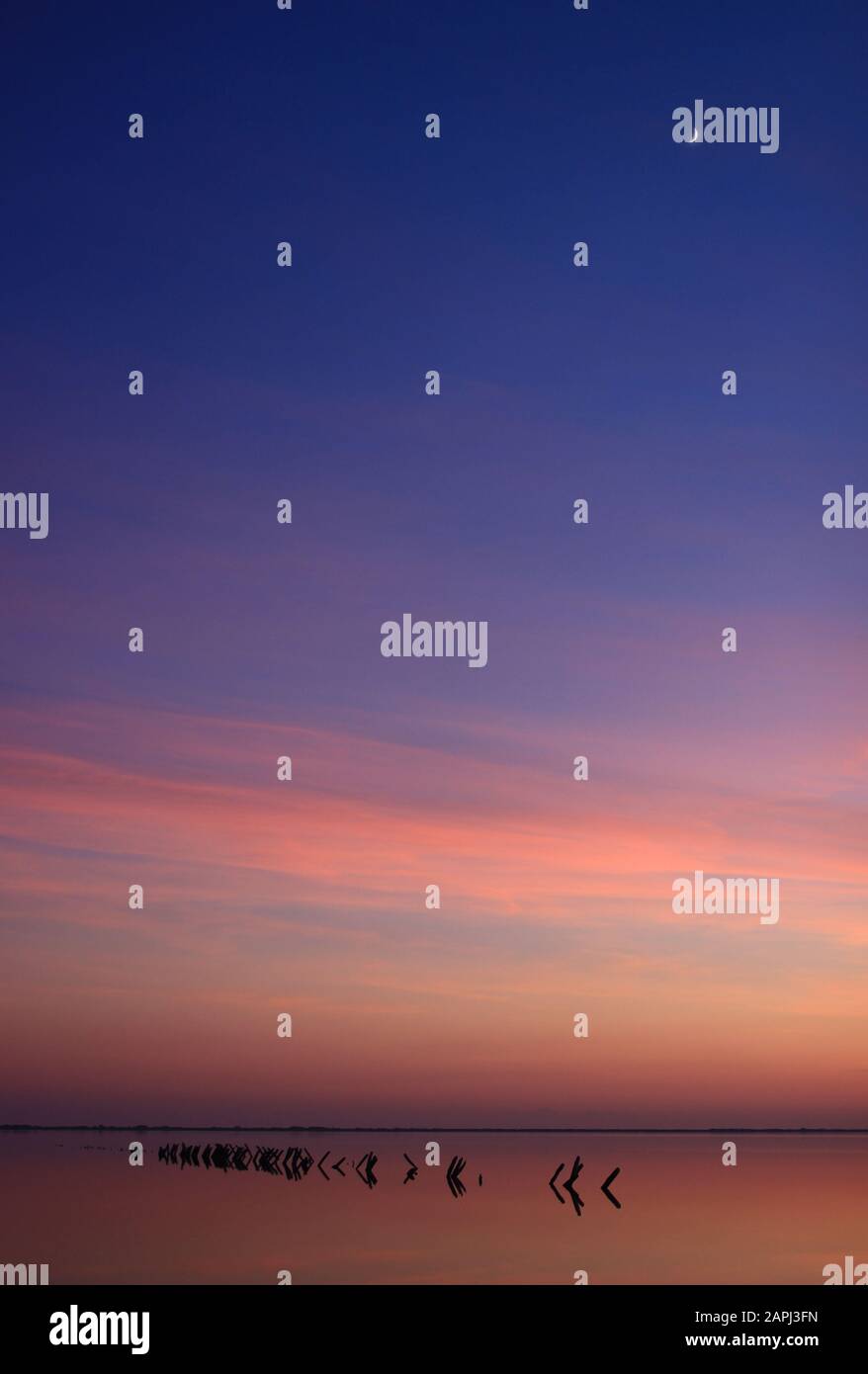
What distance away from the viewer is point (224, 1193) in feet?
167

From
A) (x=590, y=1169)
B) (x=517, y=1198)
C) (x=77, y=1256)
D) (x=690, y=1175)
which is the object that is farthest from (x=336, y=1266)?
(x=590, y=1169)

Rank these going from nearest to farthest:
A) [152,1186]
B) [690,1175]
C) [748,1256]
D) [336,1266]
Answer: [336,1266]
[748,1256]
[152,1186]
[690,1175]

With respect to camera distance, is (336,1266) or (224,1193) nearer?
(336,1266)

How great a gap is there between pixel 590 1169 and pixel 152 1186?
27.5 metres
